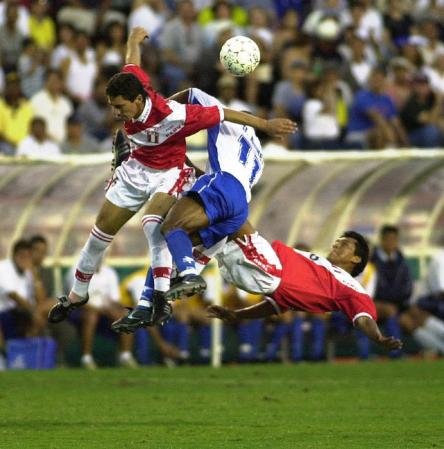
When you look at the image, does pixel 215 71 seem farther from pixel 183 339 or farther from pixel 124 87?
pixel 124 87

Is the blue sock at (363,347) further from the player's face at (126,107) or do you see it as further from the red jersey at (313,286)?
the player's face at (126,107)

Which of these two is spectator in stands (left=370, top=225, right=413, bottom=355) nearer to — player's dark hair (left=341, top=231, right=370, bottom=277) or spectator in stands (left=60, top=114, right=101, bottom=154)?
spectator in stands (left=60, top=114, right=101, bottom=154)

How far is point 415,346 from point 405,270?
142 cm

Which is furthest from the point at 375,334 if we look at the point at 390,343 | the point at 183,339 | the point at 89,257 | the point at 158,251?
the point at 183,339

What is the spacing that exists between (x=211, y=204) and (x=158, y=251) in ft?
2.23

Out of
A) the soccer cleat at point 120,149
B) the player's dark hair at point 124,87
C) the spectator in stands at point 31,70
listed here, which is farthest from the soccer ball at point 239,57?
the spectator in stands at point 31,70

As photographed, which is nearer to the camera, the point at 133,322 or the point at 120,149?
the point at 133,322

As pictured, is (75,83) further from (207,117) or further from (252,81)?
(207,117)

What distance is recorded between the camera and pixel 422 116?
86.2ft

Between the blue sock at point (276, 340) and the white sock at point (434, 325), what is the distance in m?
1.90

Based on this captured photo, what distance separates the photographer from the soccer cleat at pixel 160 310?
45.6 ft

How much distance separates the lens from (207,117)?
14.0 meters

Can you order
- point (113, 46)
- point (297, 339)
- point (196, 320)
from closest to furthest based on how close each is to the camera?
point (196, 320) → point (297, 339) → point (113, 46)

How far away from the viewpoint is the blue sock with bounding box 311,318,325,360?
74.6ft
